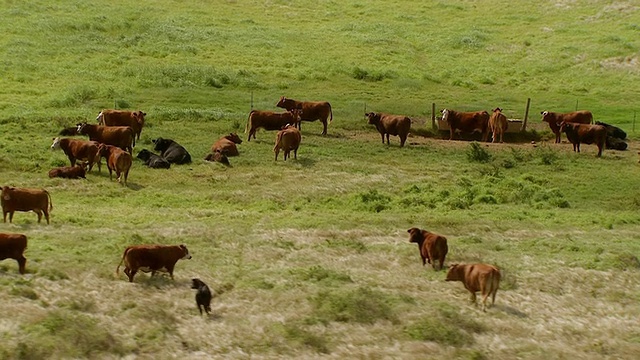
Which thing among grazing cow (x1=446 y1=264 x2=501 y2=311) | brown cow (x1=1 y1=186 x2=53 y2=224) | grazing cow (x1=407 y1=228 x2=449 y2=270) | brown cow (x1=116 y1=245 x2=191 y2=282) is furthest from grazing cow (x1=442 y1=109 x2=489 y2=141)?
brown cow (x1=116 y1=245 x2=191 y2=282)

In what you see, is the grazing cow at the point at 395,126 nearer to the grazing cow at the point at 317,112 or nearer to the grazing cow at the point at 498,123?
the grazing cow at the point at 317,112

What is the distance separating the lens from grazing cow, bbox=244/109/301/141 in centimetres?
3756

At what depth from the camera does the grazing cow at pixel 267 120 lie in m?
37.6

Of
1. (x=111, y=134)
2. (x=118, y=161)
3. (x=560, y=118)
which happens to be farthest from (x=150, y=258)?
(x=560, y=118)

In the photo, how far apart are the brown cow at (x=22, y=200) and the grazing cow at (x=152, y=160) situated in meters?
8.58

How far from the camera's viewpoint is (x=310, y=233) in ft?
78.3

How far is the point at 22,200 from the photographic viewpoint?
2264cm

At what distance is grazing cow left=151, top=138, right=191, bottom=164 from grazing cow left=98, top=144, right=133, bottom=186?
2725 millimetres

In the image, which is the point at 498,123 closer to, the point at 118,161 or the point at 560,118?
the point at 560,118

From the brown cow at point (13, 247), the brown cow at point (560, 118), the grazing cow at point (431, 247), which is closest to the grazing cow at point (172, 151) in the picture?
the grazing cow at point (431, 247)

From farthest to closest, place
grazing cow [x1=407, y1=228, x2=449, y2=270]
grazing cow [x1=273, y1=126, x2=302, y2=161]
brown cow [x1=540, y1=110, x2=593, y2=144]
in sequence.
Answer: brown cow [x1=540, y1=110, x2=593, y2=144]
grazing cow [x1=273, y1=126, x2=302, y2=161]
grazing cow [x1=407, y1=228, x2=449, y2=270]

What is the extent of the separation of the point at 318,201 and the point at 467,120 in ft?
48.3

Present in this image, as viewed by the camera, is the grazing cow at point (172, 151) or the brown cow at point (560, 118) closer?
the grazing cow at point (172, 151)

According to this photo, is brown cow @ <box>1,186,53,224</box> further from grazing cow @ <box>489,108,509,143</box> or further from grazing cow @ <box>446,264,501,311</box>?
grazing cow @ <box>489,108,509,143</box>
